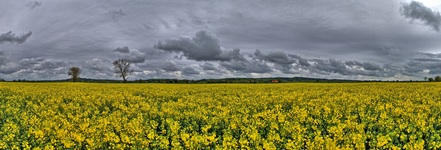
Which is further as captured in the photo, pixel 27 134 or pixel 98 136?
pixel 27 134

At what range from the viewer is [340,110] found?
1470 cm

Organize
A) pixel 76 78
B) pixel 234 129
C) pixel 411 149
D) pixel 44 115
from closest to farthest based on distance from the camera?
1. pixel 411 149
2. pixel 234 129
3. pixel 44 115
4. pixel 76 78

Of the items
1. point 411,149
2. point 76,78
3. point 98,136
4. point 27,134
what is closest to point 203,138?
point 98,136

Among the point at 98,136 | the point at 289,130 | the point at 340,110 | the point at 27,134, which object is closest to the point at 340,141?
the point at 289,130

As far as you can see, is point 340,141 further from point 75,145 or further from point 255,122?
point 75,145

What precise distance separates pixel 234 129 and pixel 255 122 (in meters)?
0.75

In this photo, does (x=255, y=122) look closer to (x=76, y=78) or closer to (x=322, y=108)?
(x=322, y=108)

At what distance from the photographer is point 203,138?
297 inches

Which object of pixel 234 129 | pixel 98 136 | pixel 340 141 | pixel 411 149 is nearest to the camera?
pixel 411 149

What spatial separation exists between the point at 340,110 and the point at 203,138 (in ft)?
29.5

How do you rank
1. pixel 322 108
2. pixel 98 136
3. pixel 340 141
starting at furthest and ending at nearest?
pixel 322 108
pixel 98 136
pixel 340 141

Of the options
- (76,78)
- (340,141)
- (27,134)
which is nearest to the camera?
(340,141)

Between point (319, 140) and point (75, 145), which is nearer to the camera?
point (319, 140)

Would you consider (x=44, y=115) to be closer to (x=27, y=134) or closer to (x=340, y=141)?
(x=27, y=134)
